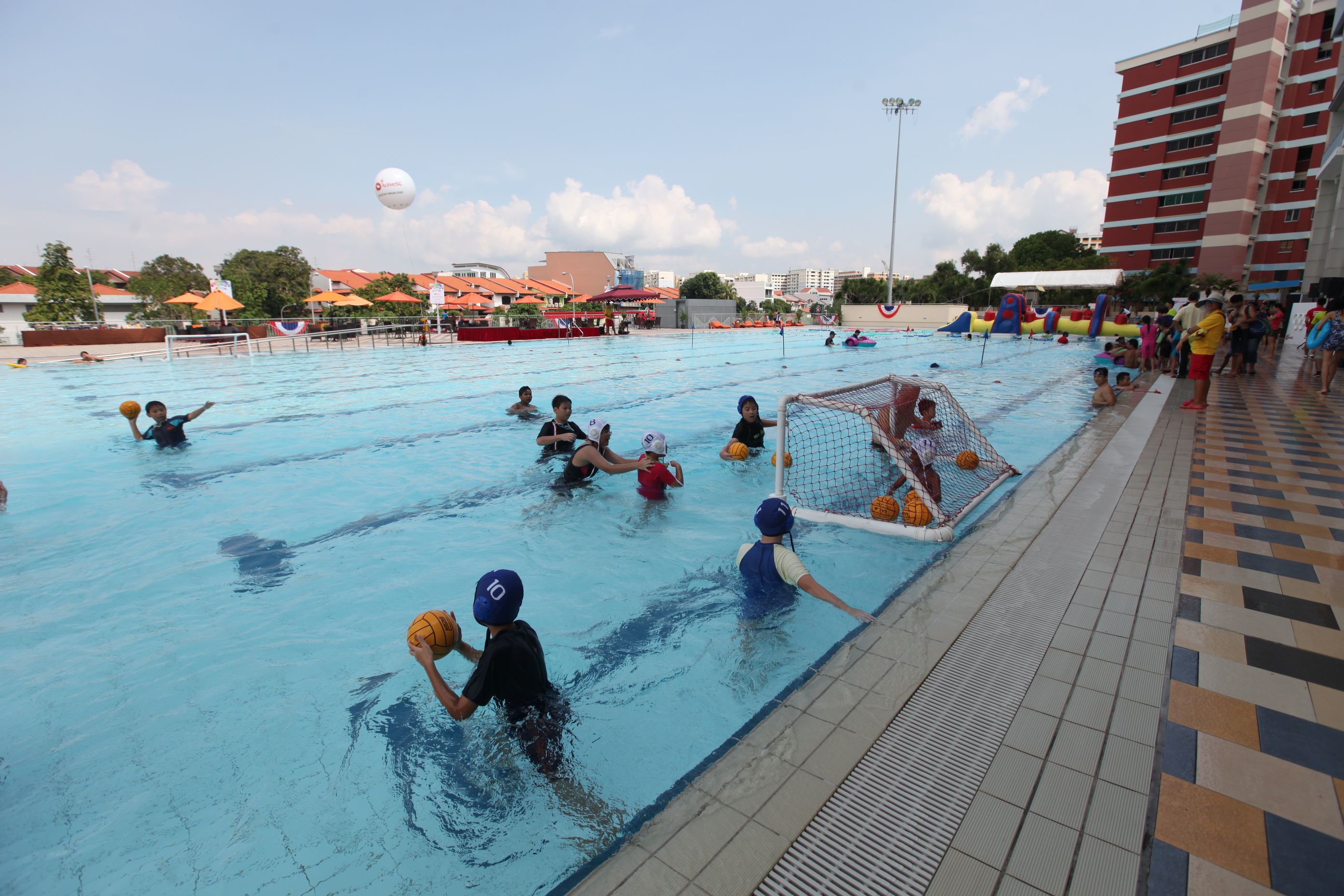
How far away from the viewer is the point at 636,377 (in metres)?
17.9

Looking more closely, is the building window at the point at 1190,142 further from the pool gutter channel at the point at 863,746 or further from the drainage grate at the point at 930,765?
the drainage grate at the point at 930,765

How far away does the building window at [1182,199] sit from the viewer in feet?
149

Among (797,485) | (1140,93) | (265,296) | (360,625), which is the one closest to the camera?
(360,625)

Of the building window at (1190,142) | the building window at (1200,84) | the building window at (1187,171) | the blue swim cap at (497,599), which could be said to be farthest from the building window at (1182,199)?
the blue swim cap at (497,599)

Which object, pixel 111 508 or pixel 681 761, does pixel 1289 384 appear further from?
pixel 111 508

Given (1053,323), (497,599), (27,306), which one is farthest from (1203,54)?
(27,306)

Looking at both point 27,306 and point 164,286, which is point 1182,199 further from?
point 27,306

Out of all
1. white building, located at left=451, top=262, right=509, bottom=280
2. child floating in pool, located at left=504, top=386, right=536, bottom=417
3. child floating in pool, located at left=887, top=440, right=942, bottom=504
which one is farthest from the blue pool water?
white building, located at left=451, top=262, right=509, bottom=280

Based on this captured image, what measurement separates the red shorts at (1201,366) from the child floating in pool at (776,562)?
32.0 ft

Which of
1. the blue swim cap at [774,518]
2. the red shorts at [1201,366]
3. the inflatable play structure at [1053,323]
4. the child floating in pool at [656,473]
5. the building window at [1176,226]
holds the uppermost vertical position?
the building window at [1176,226]

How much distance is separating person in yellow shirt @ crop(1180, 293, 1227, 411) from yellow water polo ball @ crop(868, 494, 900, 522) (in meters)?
7.71

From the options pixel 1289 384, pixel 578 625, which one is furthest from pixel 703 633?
pixel 1289 384

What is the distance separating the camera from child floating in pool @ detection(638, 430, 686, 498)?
20.2 ft

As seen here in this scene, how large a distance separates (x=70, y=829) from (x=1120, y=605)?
5576 millimetres
